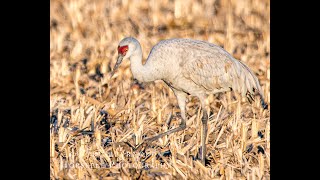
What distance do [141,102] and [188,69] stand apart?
1243mm

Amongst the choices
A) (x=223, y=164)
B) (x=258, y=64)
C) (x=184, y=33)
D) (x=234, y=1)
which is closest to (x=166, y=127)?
(x=223, y=164)

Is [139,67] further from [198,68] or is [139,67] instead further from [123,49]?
[198,68]

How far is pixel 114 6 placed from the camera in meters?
9.45

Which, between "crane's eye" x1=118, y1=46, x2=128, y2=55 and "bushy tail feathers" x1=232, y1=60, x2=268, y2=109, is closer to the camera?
"crane's eye" x1=118, y1=46, x2=128, y2=55

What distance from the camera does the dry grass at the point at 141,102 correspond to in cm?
582

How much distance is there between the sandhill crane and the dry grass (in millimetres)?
290

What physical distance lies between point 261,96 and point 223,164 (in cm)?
150

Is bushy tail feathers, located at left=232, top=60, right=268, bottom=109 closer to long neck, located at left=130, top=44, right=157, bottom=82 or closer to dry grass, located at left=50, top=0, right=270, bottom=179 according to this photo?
dry grass, located at left=50, top=0, right=270, bottom=179

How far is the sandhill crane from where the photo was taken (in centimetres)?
638

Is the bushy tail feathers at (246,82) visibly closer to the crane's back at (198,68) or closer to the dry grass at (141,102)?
the crane's back at (198,68)

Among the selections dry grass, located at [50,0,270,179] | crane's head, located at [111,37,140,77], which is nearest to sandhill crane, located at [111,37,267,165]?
crane's head, located at [111,37,140,77]

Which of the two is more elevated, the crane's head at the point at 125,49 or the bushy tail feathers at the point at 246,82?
the crane's head at the point at 125,49

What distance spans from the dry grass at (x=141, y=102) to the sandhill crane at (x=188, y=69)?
0.95ft

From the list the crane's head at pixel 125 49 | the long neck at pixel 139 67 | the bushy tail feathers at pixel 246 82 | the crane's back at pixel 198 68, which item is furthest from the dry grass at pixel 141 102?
the crane's head at pixel 125 49
